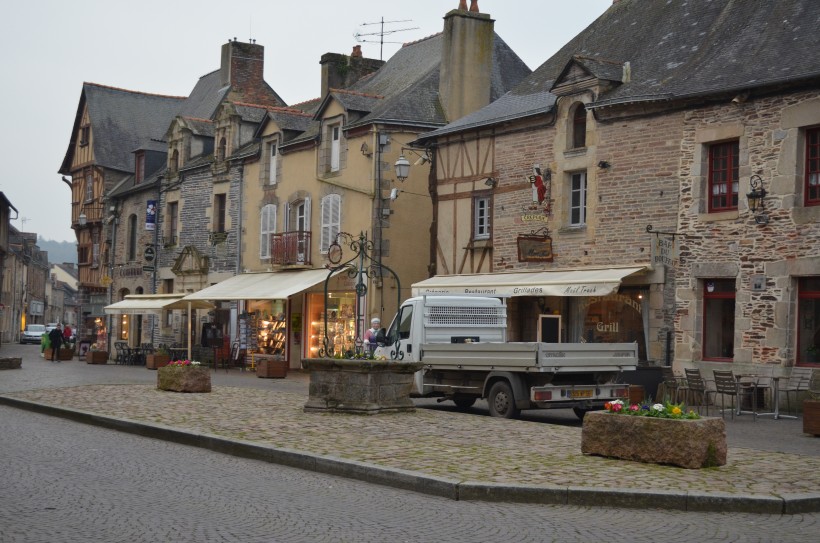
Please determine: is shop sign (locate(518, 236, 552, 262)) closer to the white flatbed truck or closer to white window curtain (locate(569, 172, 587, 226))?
white window curtain (locate(569, 172, 587, 226))

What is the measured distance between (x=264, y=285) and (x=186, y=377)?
11.6m

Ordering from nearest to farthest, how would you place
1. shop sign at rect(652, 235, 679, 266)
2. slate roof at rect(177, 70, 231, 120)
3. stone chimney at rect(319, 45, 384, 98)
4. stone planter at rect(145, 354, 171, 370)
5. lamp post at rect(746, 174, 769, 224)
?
lamp post at rect(746, 174, 769, 224) < shop sign at rect(652, 235, 679, 266) < stone planter at rect(145, 354, 171, 370) < stone chimney at rect(319, 45, 384, 98) < slate roof at rect(177, 70, 231, 120)

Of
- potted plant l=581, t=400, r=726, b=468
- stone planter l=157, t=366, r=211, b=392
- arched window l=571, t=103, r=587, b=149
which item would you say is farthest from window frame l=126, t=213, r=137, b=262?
potted plant l=581, t=400, r=726, b=468

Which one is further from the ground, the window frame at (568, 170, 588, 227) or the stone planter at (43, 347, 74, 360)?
the window frame at (568, 170, 588, 227)

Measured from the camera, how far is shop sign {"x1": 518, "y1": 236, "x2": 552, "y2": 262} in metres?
22.7

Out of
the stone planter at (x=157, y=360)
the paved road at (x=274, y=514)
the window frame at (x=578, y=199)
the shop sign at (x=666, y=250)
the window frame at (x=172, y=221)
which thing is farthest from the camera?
the window frame at (x=172, y=221)

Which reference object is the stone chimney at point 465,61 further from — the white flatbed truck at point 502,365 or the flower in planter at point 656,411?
the flower in planter at point 656,411

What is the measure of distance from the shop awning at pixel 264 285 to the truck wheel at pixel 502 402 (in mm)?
12269

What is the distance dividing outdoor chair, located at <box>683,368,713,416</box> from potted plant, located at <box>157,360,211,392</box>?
309 inches

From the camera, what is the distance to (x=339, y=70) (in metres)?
35.7

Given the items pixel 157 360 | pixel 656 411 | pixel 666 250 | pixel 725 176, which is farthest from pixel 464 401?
pixel 157 360

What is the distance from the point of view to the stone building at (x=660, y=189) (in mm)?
18297

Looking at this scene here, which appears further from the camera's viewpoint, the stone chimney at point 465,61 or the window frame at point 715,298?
the stone chimney at point 465,61

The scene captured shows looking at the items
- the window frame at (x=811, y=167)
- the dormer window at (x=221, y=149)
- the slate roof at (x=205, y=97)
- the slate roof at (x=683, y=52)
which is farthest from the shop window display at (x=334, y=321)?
the window frame at (x=811, y=167)
